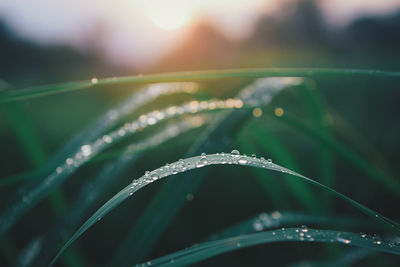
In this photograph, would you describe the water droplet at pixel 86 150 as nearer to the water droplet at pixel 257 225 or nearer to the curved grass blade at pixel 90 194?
the curved grass blade at pixel 90 194

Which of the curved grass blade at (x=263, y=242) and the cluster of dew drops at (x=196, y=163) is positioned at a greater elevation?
the cluster of dew drops at (x=196, y=163)

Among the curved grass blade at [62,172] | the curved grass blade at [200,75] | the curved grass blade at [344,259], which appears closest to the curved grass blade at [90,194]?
the curved grass blade at [62,172]

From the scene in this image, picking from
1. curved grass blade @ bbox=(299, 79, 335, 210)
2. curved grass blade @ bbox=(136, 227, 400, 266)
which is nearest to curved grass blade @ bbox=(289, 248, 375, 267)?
curved grass blade @ bbox=(299, 79, 335, 210)

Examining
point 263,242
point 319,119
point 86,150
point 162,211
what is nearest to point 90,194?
point 86,150

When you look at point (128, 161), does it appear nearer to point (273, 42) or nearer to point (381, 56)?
point (381, 56)

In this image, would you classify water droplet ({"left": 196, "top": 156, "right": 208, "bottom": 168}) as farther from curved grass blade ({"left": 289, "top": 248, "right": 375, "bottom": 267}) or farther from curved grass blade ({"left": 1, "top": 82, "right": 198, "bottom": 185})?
curved grass blade ({"left": 289, "top": 248, "right": 375, "bottom": 267})

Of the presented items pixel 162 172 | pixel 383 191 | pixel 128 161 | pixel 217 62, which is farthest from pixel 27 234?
pixel 217 62

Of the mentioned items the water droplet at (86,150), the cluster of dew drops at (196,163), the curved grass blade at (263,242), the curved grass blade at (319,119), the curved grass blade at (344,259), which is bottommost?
the curved grass blade at (263,242)
